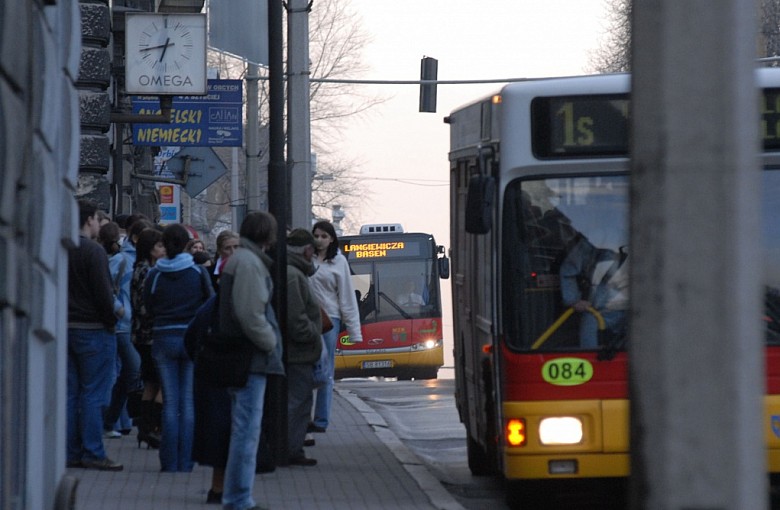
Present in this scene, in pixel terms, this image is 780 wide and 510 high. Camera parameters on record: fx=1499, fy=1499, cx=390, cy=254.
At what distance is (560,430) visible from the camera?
8.49 m

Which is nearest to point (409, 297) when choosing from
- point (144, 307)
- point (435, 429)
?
point (435, 429)

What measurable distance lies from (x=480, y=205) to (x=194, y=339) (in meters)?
1.84

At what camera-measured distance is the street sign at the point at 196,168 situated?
2534cm

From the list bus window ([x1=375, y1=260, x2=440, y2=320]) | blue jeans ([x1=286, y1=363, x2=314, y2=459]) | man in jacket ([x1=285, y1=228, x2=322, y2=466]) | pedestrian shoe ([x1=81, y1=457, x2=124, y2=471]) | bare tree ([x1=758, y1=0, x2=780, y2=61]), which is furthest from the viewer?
bare tree ([x1=758, y1=0, x2=780, y2=61])

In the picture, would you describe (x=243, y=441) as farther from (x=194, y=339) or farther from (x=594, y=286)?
(x=594, y=286)

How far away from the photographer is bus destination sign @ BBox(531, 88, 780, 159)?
8.63 meters

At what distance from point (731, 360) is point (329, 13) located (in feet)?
189

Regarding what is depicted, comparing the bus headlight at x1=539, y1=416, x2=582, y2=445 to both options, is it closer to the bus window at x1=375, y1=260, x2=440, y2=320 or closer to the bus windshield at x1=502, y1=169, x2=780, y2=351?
the bus windshield at x1=502, y1=169, x2=780, y2=351

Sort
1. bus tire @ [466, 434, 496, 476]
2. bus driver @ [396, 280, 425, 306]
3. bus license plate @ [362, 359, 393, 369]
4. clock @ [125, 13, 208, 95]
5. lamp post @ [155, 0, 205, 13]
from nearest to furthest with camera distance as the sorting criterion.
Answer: bus tire @ [466, 434, 496, 476]
clock @ [125, 13, 208, 95]
lamp post @ [155, 0, 205, 13]
bus license plate @ [362, 359, 393, 369]
bus driver @ [396, 280, 425, 306]

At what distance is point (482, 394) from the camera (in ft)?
31.5

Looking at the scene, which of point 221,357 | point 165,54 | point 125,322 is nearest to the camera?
point 221,357

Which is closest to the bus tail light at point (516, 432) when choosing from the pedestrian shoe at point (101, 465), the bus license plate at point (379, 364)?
the pedestrian shoe at point (101, 465)

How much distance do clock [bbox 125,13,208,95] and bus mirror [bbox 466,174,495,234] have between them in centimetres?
860

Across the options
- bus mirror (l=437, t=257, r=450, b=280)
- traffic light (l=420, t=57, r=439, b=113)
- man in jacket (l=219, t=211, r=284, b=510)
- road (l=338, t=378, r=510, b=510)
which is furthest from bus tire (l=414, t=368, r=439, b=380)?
man in jacket (l=219, t=211, r=284, b=510)
